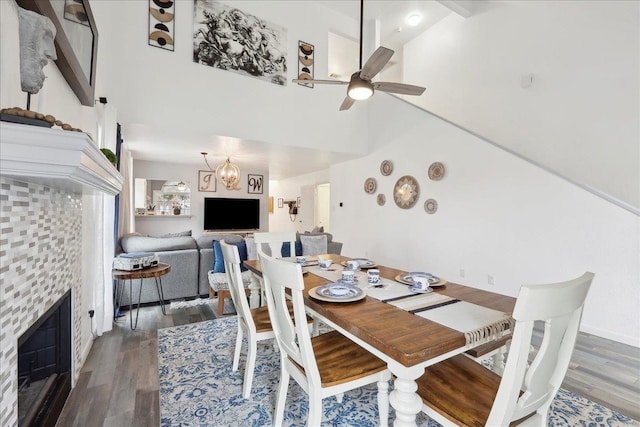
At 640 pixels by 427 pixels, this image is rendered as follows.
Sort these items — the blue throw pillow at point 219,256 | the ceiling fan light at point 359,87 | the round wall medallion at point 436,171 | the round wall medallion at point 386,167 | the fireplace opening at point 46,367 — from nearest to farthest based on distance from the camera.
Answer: the fireplace opening at point 46,367, the ceiling fan light at point 359,87, the blue throw pillow at point 219,256, the round wall medallion at point 436,171, the round wall medallion at point 386,167

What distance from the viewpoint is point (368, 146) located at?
539 centimetres

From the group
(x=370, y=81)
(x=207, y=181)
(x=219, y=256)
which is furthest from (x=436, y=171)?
(x=207, y=181)

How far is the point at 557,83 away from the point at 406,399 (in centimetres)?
453

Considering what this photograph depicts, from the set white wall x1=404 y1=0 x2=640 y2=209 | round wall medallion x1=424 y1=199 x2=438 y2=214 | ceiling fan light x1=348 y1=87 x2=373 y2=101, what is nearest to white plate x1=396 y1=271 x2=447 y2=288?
ceiling fan light x1=348 y1=87 x2=373 y2=101

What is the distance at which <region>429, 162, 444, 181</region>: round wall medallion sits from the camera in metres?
4.17

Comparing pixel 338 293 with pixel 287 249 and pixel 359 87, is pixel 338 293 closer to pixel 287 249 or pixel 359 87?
pixel 359 87

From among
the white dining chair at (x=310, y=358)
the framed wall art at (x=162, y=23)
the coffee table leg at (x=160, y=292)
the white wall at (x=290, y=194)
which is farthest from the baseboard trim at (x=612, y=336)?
the framed wall art at (x=162, y=23)

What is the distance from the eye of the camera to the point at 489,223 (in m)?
3.65

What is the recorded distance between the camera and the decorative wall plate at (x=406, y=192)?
456 cm

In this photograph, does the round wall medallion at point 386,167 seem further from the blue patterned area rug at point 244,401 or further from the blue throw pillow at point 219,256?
the blue patterned area rug at point 244,401

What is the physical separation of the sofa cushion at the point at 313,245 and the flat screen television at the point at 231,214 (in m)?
3.74

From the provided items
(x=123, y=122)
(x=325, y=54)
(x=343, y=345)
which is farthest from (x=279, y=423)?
(x=325, y=54)

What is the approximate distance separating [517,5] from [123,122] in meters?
5.66

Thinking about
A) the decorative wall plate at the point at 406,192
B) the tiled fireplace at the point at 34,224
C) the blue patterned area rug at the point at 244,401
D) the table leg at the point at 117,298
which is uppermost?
the decorative wall plate at the point at 406,192
